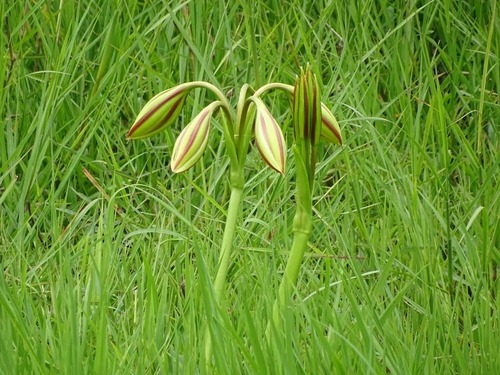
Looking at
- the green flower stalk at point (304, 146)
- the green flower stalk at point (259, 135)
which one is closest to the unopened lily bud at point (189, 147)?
the green flower stalk at point (259, 135)

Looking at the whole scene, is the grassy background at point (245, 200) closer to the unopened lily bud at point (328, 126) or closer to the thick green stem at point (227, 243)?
the thick green stem at point (227, 243)

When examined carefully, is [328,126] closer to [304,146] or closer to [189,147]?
[304,146]

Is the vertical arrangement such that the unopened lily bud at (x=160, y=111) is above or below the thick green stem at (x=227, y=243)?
above

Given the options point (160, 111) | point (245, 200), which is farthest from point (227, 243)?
point (245, 200)

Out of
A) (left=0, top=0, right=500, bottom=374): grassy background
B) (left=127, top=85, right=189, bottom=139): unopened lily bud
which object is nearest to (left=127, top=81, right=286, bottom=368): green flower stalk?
(left=127, top=85, right=189, bottom=139): unopened lily bud

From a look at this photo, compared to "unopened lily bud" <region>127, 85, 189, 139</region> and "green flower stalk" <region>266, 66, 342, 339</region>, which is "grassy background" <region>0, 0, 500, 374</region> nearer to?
"green flower stalk" <region>266, 66, 342, 339</region>

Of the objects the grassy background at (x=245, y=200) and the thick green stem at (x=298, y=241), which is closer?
the thick green stem at (x=298, y=241)

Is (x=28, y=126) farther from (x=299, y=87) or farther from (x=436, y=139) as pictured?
(x=299, y=87)
